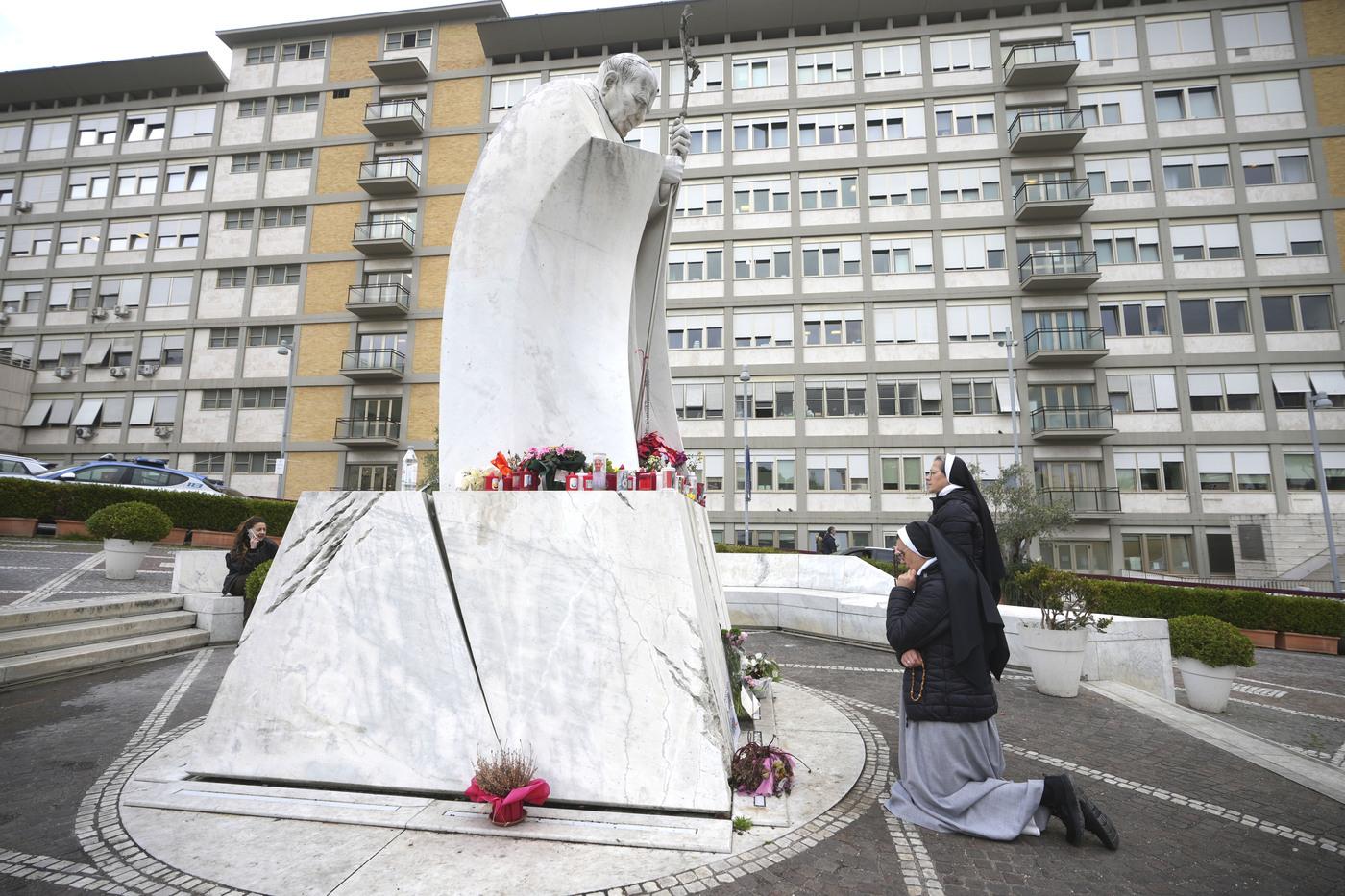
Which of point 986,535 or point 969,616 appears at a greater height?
point 986,535

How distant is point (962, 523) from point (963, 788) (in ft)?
5.24

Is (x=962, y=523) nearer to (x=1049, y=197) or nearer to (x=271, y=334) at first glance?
(x=1049, y=197)

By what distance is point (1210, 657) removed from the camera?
7344 mm

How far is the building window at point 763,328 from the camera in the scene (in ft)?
101

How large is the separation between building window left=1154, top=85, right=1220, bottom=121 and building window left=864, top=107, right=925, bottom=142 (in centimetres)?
1030

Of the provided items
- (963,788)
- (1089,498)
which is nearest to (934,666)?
(963,788)

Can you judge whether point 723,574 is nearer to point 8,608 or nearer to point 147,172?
point 8,608

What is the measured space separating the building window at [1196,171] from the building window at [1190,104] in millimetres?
1855

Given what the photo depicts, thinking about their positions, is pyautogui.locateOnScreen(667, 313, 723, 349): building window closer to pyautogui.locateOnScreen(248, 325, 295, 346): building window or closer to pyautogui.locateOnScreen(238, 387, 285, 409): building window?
pyautogui.locateOnScreen(248, 325, 295, 346): building window

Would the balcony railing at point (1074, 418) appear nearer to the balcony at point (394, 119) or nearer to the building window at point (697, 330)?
the building window at point (697, 330)

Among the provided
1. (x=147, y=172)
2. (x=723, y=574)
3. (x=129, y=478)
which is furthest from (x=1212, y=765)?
(x=147, y=172)

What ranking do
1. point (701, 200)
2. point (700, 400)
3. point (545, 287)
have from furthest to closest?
point (701, 200)
point (700, 400)
point (545, 287)

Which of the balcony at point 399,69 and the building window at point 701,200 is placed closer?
the building window at point 701,200

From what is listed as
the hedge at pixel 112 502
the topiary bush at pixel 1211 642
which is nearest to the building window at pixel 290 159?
the hedge at pixel 112 502
